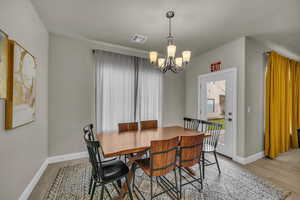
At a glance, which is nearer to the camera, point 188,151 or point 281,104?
point 188,151

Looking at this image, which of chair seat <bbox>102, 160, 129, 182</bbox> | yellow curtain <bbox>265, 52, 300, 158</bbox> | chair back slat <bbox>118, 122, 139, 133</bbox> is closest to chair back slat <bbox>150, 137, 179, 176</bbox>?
chair seat <bbox>102, 160, 129, 182</bbox>

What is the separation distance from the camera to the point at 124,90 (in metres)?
3.29

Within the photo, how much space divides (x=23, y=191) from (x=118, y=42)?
296cm

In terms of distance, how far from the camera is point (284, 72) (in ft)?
10.7

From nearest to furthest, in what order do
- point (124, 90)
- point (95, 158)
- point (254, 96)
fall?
point (95, 158), point (254, 96), point (124, 90)

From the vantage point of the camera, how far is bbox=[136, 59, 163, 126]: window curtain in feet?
11.4

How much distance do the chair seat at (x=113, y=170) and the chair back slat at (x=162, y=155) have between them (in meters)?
0.37

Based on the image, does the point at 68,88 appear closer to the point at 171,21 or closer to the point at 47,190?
the point at 47,190

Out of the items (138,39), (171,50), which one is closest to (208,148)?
(171,50)

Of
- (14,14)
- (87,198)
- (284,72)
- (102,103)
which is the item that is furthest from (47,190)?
(284,72)

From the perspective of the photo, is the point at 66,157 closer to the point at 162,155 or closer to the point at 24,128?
the point at 24,128

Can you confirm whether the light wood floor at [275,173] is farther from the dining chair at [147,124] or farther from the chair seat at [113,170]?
the dining chair at [147,124]

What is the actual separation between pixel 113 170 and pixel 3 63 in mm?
1577

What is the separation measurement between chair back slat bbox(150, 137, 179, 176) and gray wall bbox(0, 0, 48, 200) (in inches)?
57.8
